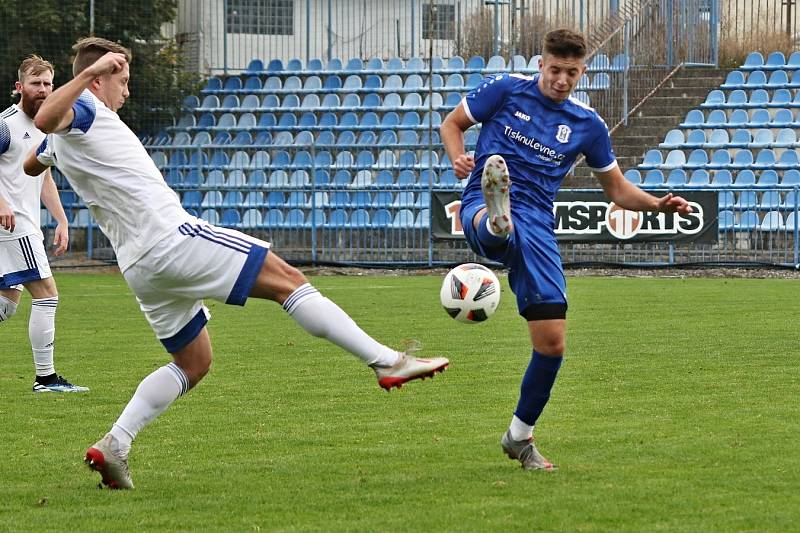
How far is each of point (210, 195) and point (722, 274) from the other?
32.8ft

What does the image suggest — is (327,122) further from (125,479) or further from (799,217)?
(125,479)

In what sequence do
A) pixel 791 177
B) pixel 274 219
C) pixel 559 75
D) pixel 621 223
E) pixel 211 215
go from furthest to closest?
1. pixel 211 215
2. pixel 274 219
3. pixel 791 177
4. pixel 621 223
5. pixel 559 75

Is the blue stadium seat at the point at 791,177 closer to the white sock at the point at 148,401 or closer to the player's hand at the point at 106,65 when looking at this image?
the white sock at the point at 148,401

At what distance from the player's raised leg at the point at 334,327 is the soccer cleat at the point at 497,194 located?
675 millimetres

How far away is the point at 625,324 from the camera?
12703 mm

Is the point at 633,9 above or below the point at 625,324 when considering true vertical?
above

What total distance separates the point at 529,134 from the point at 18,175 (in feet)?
14.5

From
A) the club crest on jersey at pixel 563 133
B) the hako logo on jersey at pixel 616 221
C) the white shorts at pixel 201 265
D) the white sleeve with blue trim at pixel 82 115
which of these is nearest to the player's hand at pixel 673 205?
the club crest on jersey at pixel 563 133

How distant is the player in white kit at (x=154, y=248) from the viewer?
16.7 feet

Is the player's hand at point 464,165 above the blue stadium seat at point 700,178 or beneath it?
above

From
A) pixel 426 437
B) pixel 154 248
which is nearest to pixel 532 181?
pixel 426 437

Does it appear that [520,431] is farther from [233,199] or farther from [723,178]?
[233,199]

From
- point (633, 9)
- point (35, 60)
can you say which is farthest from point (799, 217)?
point (35, 60)

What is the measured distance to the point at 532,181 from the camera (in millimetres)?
5879
